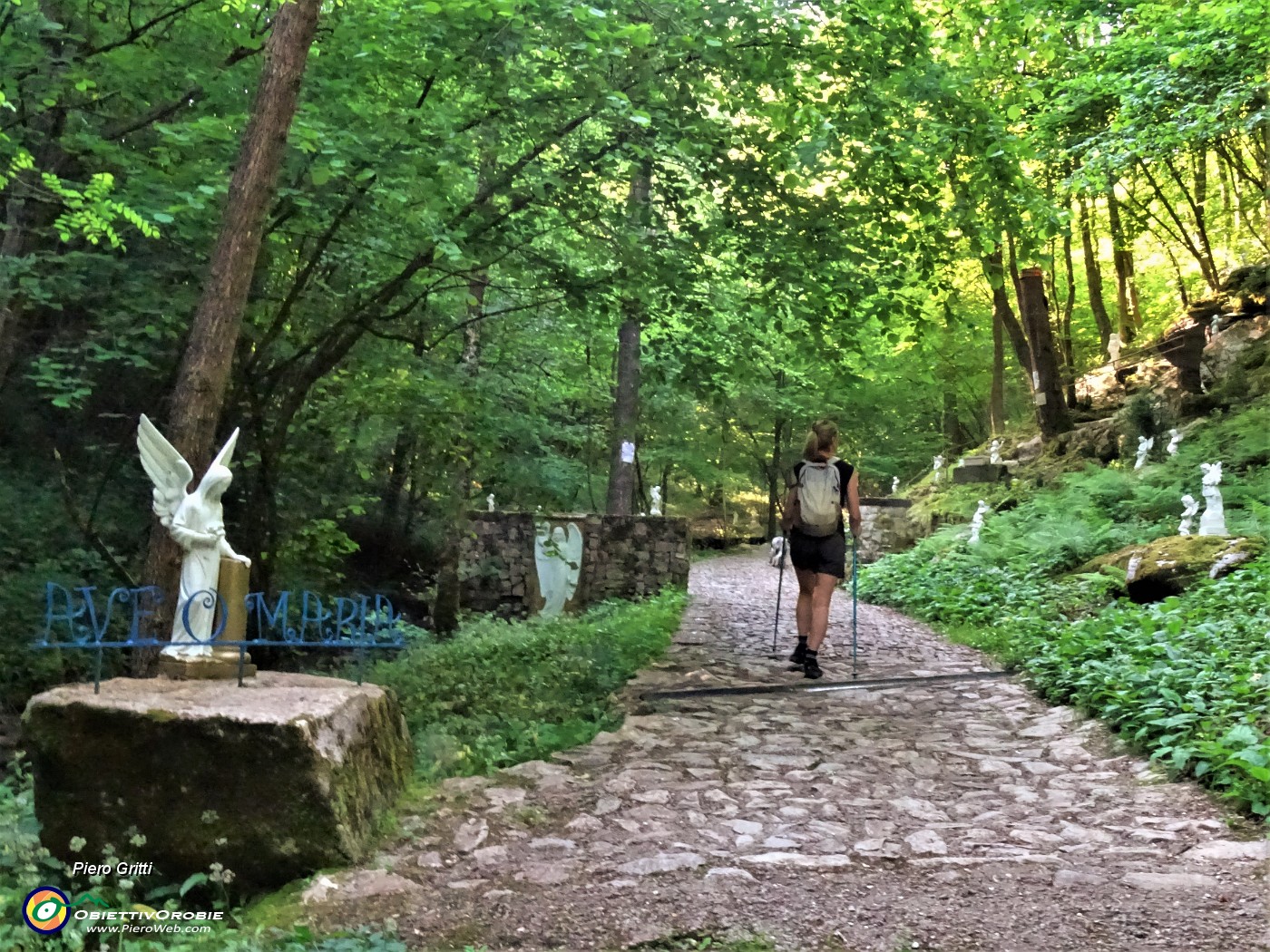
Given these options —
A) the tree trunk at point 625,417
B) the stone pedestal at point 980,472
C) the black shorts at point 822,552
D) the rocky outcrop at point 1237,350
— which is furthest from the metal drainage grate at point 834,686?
the stone pedestal at point 980,472

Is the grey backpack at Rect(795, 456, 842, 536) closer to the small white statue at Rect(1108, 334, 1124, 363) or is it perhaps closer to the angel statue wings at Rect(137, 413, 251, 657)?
the angel statue wings at Rect(137, 413, 251, 657)

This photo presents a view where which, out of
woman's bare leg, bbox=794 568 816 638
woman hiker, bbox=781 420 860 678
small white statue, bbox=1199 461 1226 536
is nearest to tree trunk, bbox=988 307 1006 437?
small white statue, bbox=1199 461 1226 536

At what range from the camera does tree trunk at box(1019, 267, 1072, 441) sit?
17.8 meters

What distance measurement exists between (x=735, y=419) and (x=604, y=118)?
1940 cm

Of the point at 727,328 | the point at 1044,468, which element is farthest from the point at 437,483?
the point at 1044,468

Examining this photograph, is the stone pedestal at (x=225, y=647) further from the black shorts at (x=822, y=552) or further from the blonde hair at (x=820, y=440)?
the blonde hair at (x=820, y=440)

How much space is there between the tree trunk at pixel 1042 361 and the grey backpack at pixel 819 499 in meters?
11.6

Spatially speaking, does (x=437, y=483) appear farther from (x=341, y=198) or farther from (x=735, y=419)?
(x=735, y=419)

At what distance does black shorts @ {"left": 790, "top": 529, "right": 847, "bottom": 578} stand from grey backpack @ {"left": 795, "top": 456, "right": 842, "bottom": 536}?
0.21 feet

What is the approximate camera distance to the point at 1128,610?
7.68 metres

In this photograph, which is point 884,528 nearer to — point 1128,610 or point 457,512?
point 457,512

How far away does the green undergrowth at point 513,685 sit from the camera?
5.61 m

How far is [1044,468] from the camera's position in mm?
17438

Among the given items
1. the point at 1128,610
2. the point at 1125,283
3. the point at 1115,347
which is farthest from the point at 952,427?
the point at 1128,610
